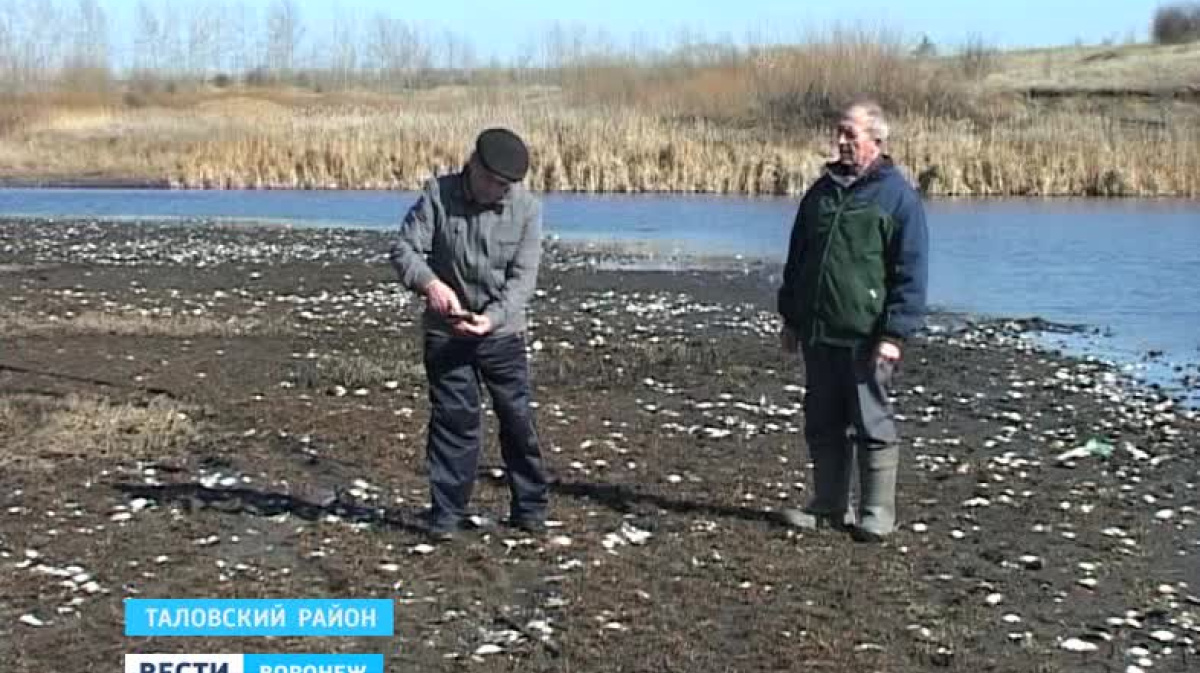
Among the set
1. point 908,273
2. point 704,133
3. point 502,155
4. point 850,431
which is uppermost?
point 502,155

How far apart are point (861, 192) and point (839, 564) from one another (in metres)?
1.67

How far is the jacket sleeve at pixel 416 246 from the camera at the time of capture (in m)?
7.40

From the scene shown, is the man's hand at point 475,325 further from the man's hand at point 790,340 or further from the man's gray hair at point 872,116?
the man's gray hair at point 872,116

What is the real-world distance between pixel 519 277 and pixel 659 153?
1304 inches

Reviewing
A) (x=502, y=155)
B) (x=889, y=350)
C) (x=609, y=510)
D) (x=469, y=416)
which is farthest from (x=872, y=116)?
(x=609, y=510)

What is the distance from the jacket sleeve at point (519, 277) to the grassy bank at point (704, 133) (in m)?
31.3

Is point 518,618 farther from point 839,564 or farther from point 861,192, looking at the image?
point 861,192

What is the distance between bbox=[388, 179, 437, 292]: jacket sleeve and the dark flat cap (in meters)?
0.41

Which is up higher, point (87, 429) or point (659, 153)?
point (659, 153)

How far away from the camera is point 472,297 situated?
24.7ft

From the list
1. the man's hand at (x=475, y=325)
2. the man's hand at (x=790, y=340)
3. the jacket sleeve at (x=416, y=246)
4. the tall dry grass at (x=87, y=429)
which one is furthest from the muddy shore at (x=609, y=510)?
the jacket sleeve at (x=416, y=246)

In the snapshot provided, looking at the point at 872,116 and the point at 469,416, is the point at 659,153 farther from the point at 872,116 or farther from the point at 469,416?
the point at 469,416

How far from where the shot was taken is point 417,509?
8.45m

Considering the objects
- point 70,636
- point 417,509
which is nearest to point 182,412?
point 417,509
